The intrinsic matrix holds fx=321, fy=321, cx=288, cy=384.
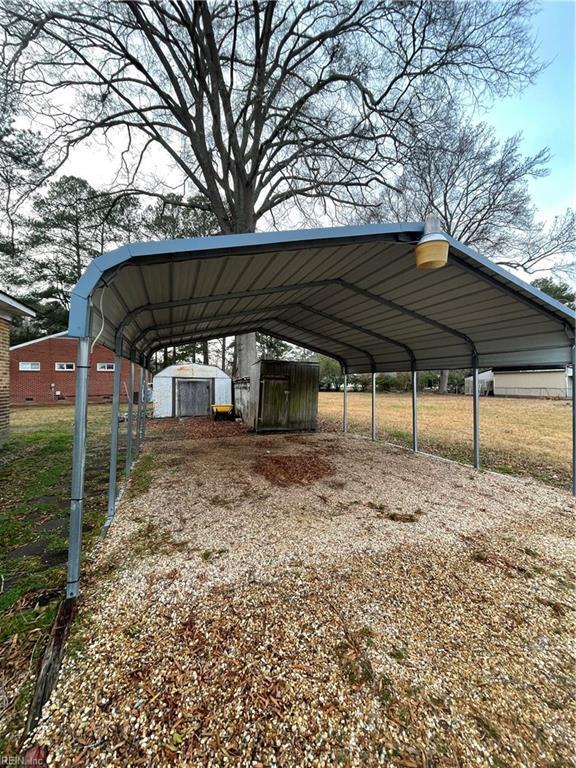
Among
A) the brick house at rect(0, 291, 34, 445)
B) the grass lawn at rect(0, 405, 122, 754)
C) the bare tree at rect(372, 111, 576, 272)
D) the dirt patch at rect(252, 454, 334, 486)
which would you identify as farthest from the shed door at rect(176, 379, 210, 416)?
the bare tree at rect(372, 111, 576, 272)

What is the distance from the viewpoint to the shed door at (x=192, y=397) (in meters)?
14.5

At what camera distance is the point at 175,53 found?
8.87 metres

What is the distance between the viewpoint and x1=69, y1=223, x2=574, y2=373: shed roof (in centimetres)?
280

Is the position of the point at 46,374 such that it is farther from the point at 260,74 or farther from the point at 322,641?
the point at 322,641

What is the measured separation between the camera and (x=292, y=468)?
6035 mm

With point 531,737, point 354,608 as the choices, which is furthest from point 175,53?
point 531,737

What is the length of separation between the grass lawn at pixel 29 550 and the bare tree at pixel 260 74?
8720 millimetres

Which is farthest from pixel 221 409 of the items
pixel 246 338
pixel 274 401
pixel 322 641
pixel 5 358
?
pixel 322 641

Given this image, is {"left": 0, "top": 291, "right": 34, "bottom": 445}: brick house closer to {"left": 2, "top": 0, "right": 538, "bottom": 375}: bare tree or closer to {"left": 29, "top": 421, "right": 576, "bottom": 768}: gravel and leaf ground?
{"left": 29, "top": 421, "right": 576, "bottom": 768}: gravel and leaf ground

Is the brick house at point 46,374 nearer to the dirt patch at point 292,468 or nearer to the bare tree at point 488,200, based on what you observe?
the dirt patch at point 292,468

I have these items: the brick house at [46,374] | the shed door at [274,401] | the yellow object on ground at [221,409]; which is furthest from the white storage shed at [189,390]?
the brick house at [46,374]

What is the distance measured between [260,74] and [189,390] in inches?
442

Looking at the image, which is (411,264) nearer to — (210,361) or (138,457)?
(138,457)

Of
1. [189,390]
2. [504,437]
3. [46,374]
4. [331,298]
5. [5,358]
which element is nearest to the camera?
[331,298]
